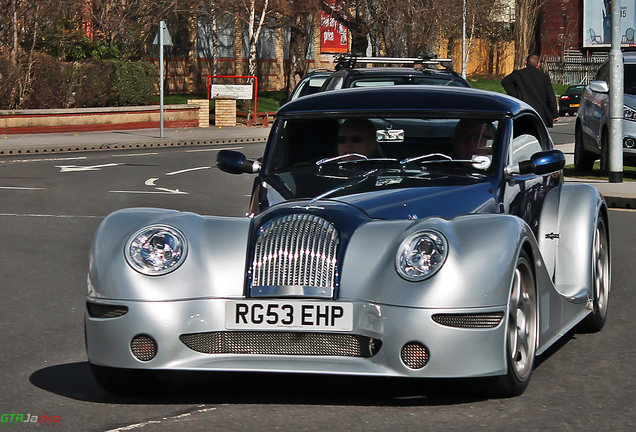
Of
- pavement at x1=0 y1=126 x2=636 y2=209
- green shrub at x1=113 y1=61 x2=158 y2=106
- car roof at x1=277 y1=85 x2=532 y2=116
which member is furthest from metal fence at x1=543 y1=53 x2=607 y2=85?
car roof at x1=277 y1=85 x2=532 y2=116

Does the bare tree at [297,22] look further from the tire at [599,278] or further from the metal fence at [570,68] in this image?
the tire at [599,278]

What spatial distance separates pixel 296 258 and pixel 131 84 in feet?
109

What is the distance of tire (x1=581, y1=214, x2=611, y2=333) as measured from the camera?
7238 millimetres

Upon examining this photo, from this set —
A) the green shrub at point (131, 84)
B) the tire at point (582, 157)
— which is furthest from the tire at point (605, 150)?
the green shrub at point (131, 84)

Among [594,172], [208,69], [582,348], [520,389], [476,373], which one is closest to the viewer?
[476,373]

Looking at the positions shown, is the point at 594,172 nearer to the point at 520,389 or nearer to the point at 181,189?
the point at 181,189

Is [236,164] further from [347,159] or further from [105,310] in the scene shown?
[105,310]

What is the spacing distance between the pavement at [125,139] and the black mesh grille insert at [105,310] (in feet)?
62.1

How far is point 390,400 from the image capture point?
18.0 ft

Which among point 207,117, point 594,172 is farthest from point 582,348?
point 207,117

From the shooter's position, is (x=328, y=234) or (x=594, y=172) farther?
(x=594, y=172)

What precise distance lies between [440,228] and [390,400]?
0.87m

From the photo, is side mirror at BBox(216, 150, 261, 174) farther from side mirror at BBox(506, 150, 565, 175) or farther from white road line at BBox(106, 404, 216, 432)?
white road line at BBox(106, 404, 216, 432)

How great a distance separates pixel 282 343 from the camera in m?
5.20
